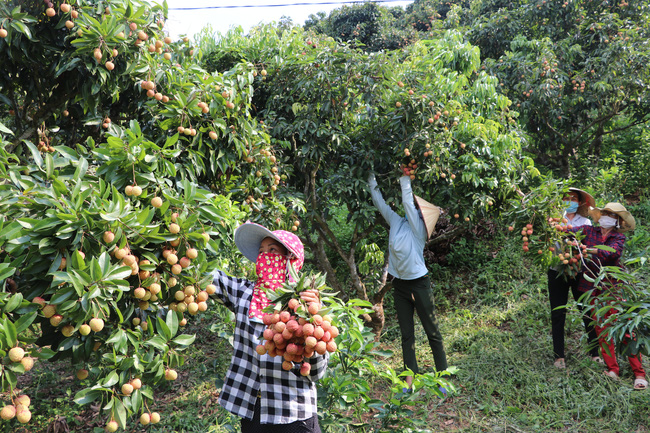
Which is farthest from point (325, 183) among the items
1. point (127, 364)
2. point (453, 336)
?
point (127, 364)

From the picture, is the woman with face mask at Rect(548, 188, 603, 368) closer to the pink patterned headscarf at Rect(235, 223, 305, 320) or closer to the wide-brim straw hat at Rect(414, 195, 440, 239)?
the wide-brim straw hat at Rect(414, 195, 440, 239)

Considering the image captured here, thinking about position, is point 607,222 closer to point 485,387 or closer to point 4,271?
point 485,387

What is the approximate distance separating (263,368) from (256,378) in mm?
114

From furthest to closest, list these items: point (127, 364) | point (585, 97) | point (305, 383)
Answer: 1. point (585, 97)
2. point (305, 383)
3. point (127, 364)

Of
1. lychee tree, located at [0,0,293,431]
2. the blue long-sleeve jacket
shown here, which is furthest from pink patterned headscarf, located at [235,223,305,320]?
the blue long-sleeve jacket

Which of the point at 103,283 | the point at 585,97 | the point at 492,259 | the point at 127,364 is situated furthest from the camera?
the point at 585,97

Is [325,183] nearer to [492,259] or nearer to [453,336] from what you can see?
[453,336]

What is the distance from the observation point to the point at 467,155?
13.1 feet

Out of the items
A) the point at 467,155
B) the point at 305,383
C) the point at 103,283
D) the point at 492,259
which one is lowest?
the point at 492,259

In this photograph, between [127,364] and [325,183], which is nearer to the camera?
[127,364]

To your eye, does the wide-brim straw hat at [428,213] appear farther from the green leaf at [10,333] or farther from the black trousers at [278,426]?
the green leaf at [10,333]

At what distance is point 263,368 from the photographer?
6.12 feet

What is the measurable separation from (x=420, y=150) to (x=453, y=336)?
213cm

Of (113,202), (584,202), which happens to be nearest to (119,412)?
(113,202)
